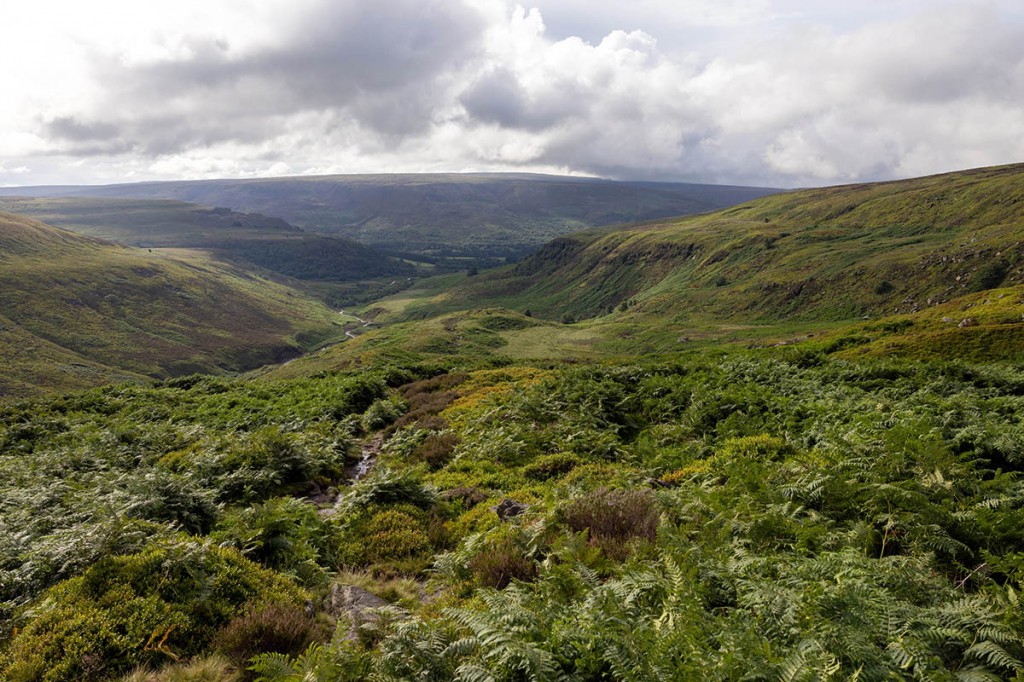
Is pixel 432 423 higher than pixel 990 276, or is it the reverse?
pixel 990 276

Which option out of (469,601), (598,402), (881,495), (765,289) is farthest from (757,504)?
(765,289)

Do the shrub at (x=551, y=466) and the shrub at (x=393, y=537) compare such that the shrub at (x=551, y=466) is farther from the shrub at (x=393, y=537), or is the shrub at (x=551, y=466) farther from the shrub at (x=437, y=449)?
the shrub at (x=393, y=537)

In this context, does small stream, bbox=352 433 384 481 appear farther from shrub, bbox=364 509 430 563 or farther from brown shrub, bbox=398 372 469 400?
brown shrub, bbox=398 372 469 400

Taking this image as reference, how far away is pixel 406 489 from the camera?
14.2 metres

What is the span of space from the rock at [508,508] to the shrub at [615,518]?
6.93ft

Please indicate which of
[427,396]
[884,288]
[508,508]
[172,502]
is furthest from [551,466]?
[884,288]

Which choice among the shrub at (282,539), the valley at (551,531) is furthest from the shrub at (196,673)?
the shrub at (282,539)

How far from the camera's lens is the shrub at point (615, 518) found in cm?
937

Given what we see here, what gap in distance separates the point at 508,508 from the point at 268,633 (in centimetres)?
646

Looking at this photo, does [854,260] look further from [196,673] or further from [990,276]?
[196,673]

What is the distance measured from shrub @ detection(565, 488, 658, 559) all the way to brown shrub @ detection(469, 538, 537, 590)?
4.43 ft

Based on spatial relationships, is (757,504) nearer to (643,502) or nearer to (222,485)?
(643,502)

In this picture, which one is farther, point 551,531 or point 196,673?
point 551,531

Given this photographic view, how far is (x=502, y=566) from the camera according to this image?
364 inches
